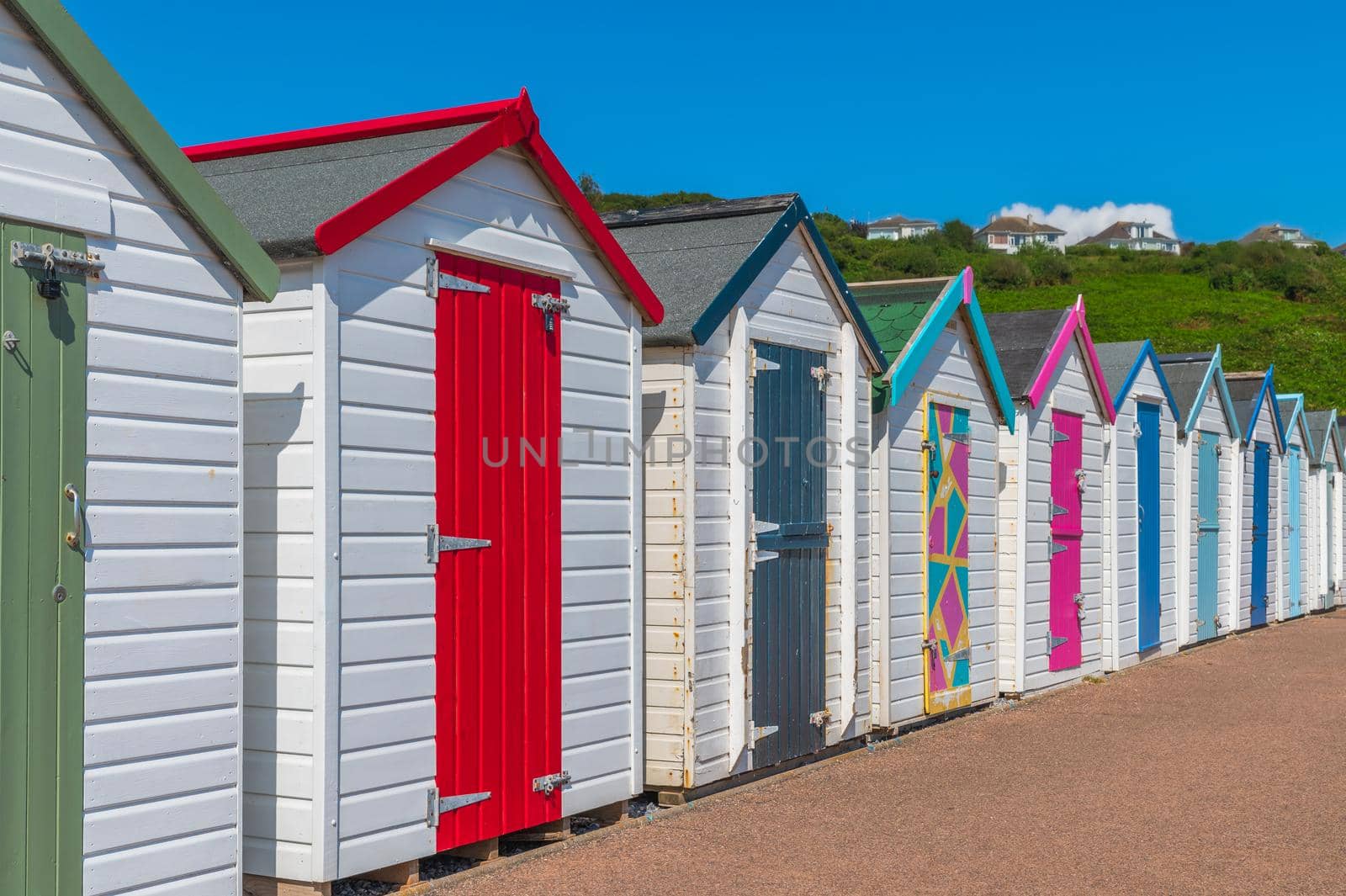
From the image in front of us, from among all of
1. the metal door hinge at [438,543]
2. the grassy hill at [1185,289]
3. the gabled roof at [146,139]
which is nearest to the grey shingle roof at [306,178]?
the gabled roof at [146,139]

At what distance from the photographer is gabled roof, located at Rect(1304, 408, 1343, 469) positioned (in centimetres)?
2412

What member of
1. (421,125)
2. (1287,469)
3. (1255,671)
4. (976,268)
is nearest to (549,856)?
(421,125)

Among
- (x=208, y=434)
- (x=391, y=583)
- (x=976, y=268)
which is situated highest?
(x=976, y=268)

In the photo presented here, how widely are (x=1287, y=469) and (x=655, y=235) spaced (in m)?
16.1

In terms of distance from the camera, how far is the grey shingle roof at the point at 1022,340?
12.9m

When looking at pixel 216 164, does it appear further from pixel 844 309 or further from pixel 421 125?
pixel 844 309

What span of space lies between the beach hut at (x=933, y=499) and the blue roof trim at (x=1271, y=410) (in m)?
8.68

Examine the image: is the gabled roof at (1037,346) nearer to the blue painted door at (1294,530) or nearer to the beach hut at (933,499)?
the beach hut at (933,499)

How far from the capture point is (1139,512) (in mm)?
15836

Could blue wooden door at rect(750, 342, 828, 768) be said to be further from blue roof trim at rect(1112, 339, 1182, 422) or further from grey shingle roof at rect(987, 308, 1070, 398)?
blue roof trim at rect(1112, 339, 1182, 422)

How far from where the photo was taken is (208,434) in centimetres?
514

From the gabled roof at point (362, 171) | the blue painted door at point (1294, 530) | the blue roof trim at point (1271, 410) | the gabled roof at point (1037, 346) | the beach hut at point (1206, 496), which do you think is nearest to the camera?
the gabled roof at point (362, 171)

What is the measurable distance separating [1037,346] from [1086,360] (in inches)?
44.8

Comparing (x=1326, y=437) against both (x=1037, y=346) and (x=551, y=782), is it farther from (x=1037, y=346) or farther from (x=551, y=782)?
(x=551, y=782)
